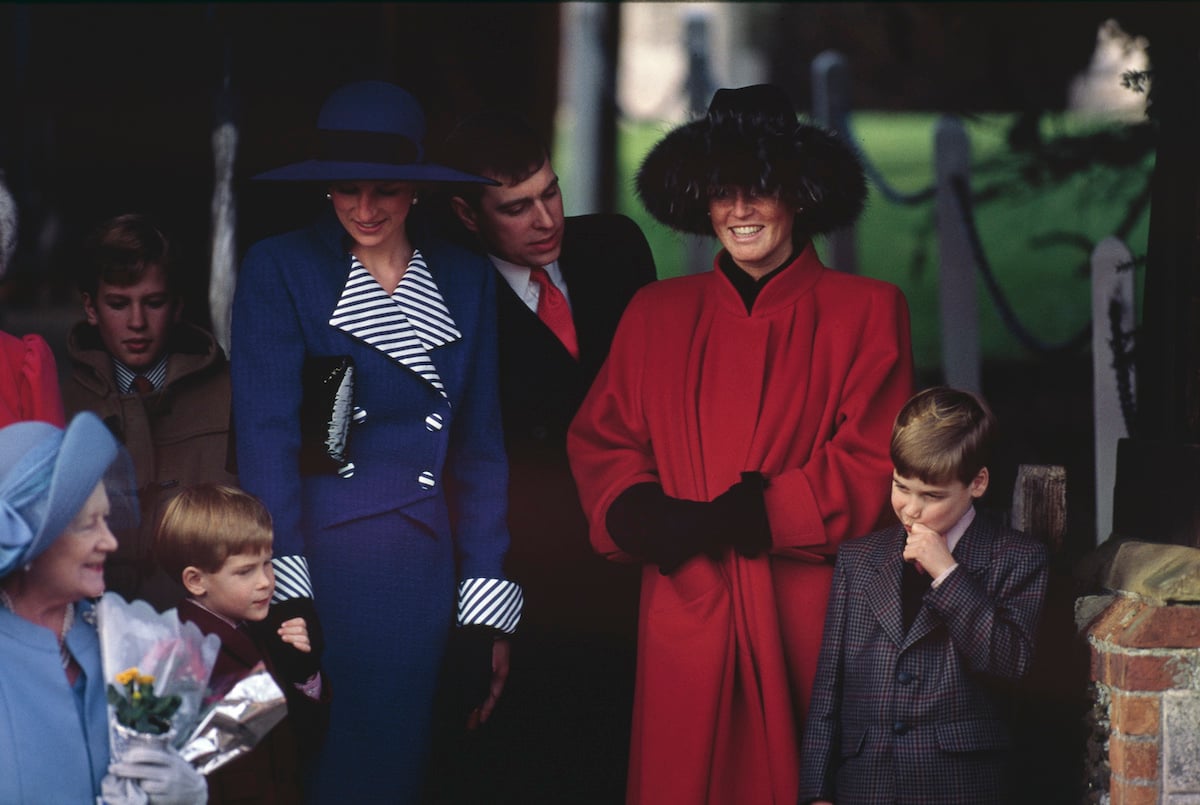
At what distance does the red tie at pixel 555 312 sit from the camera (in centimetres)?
401

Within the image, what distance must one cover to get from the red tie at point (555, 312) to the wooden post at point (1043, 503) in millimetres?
1073

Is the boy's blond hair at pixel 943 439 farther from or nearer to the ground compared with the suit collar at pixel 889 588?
farther from the ground

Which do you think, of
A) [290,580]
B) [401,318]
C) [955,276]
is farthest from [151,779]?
[955,276]

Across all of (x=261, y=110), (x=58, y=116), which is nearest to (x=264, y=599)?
(x=261, y=110)

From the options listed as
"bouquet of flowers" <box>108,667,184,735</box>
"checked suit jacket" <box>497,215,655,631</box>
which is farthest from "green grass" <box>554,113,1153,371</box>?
"bouquet of flowers" <box>108,667,184,735</box>

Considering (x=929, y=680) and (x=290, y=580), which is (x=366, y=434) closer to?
(x=290, y=580)

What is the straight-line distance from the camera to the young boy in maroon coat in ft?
10.7

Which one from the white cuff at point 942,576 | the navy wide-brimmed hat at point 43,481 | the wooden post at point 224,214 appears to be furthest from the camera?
the wooden post at point 224,214

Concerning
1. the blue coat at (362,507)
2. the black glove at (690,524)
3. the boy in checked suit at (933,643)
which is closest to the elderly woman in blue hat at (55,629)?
the blue coat at (362,507)

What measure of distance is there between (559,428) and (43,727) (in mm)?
1472

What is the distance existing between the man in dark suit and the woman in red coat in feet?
1.00

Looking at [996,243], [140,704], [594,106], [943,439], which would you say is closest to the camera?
[140,704]

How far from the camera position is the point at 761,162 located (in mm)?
3520

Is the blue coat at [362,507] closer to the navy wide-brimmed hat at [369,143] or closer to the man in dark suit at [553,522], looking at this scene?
the navy wide-brimmed hat at [369,143]
